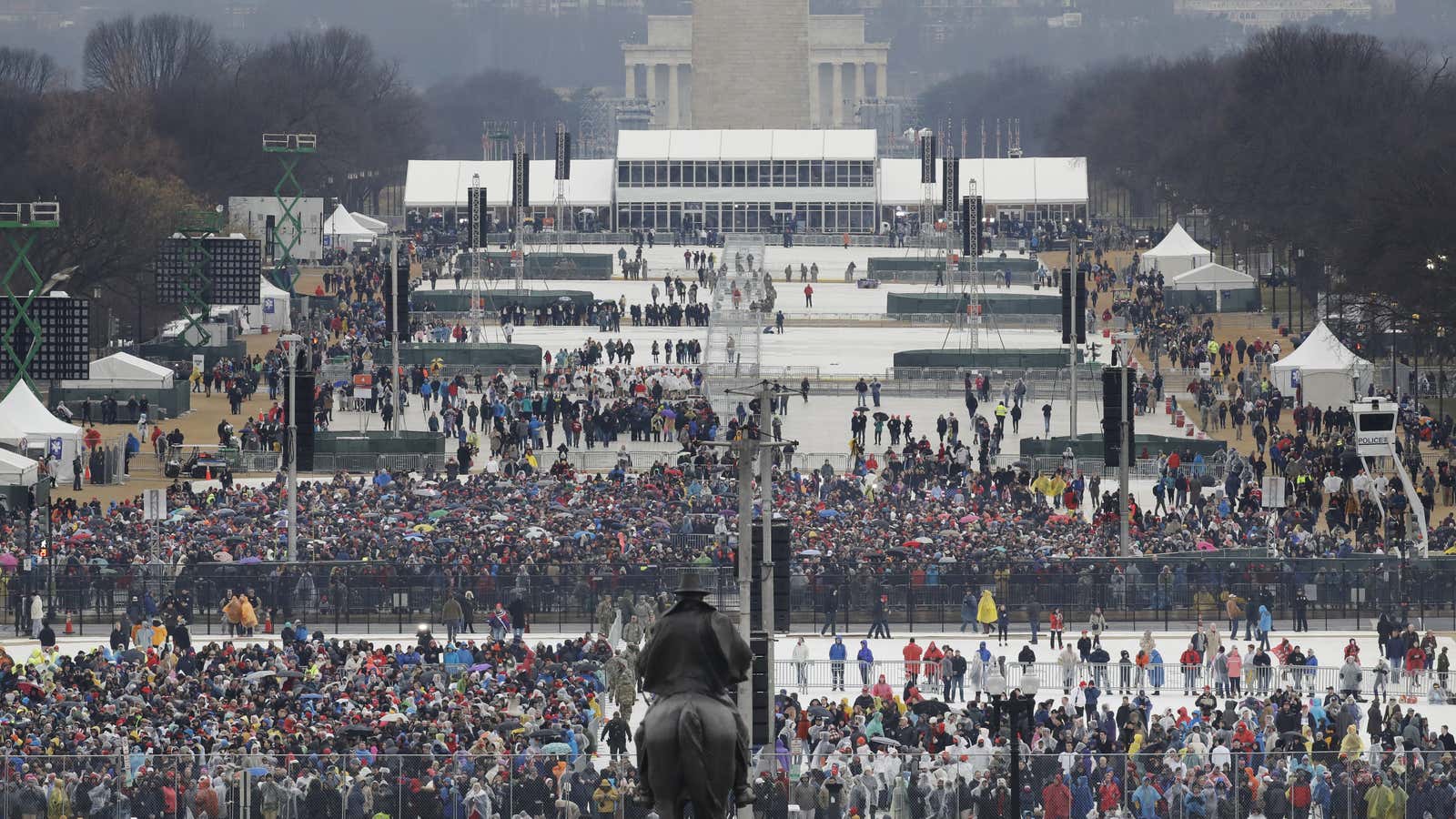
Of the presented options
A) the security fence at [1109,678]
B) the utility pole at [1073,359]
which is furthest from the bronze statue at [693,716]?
the utility pole at [1073,359]

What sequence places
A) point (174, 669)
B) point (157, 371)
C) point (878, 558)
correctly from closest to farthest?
point (174, 669), point (878, 558), point (157, 371)

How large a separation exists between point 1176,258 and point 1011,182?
34927 mm

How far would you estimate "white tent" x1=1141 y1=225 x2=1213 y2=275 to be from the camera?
11906 centimetres

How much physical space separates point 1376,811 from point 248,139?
115 metres

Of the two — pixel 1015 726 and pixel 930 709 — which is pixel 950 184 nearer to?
pixel 930 709

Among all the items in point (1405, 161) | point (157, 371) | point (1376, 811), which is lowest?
point (1376, 811)

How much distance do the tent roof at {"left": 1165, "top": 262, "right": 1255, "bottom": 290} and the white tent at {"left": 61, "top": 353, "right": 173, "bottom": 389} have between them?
139 feet

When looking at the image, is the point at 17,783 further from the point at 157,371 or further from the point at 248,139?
the point at 248,139

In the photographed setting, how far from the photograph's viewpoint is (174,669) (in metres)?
44.4

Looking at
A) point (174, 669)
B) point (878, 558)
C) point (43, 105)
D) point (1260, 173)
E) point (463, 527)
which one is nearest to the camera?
point (174, 669)

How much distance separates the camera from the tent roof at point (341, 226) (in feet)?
452

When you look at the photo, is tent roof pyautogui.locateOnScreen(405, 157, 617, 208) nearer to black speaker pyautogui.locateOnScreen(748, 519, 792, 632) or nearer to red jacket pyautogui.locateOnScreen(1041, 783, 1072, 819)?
black speaker pyautogui.locateOnScreen(748, 519, 792, 632)

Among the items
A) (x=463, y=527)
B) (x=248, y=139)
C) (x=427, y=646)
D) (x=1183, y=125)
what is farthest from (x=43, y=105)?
(x=427, y=646)

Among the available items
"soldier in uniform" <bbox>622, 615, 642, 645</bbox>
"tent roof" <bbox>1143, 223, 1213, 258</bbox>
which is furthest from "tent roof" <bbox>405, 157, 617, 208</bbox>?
"soldier in uniform" <bbox>622, 615, 642, 645</bbox>
